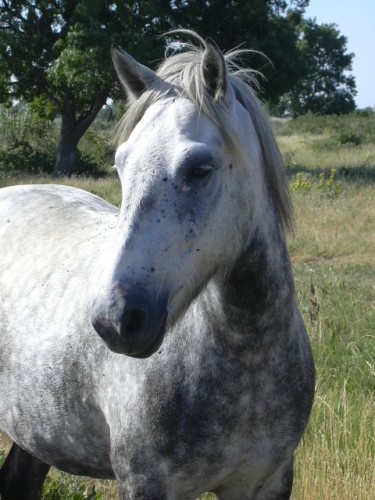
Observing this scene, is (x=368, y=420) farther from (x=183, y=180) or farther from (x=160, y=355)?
(x=183, y=180)

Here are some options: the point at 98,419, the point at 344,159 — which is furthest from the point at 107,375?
the point at 344,159

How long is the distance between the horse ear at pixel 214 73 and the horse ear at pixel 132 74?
221 mm

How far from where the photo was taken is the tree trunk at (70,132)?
2444cm

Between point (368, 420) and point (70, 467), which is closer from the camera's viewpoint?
point (70, 467)

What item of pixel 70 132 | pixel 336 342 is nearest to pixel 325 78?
pixel 70 132

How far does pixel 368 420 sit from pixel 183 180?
228 cm

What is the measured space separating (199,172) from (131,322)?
0.47 metres

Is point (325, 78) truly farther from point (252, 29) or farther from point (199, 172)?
point (199, 172)

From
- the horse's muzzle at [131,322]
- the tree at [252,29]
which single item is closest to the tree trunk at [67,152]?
the tree at [252,29]

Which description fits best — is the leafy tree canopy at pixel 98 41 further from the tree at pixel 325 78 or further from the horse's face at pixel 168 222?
the tree at pixel 325 78

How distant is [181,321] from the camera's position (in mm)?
2377

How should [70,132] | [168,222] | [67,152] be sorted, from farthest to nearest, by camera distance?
[70,132] < [67,152] < [168,222]

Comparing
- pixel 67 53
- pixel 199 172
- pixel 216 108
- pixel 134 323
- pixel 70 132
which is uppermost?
pixel 67 53

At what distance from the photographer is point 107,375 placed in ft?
8.31
